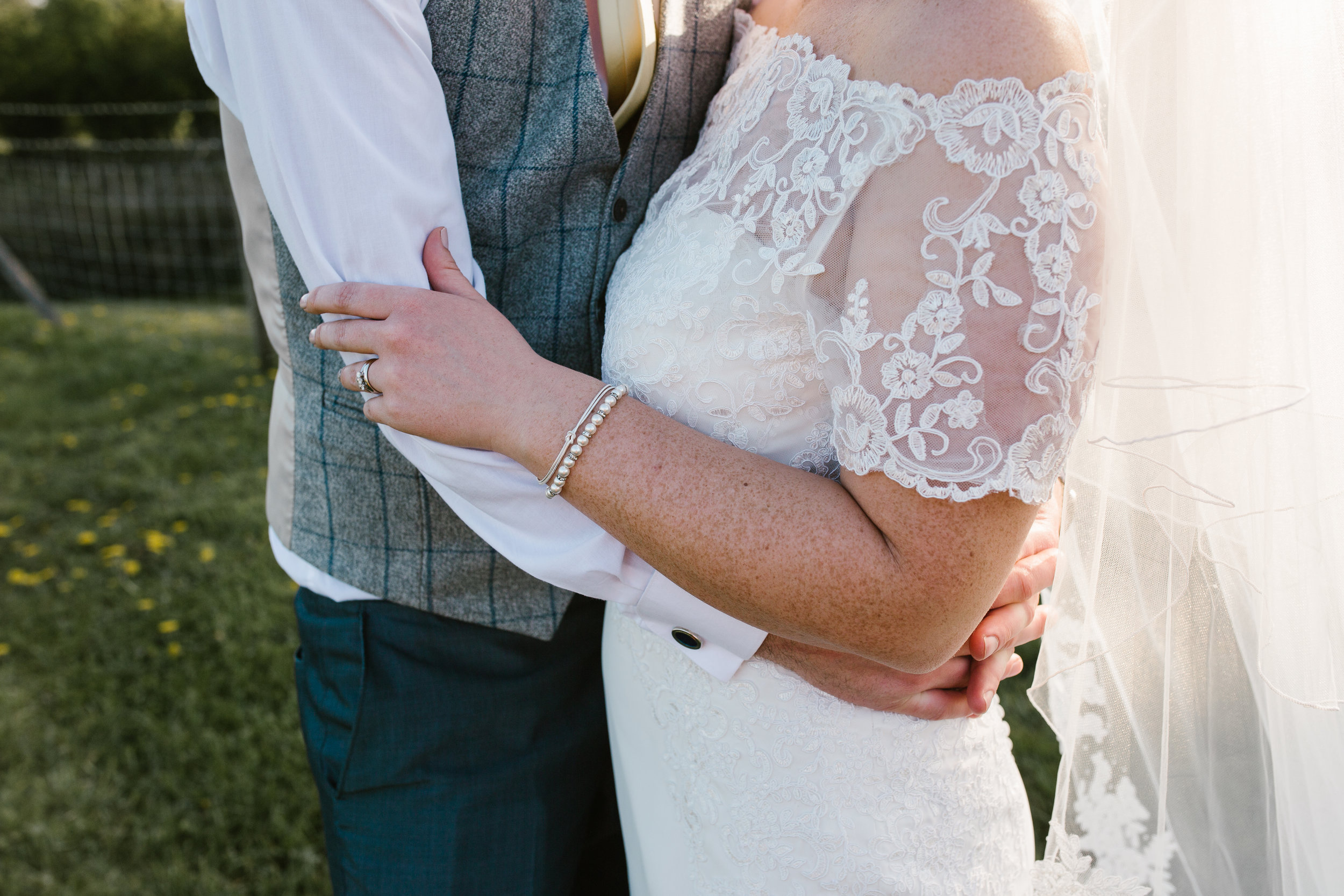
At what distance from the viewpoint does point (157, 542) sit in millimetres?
4457

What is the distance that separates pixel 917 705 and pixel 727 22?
106 centimetres

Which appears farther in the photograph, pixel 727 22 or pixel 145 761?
pixel 145 761

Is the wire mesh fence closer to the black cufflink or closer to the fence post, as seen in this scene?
the fence post

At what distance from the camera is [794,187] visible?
3.76ft

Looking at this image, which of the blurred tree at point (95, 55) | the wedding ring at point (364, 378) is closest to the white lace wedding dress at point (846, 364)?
the wedding ring at point (364, 378)

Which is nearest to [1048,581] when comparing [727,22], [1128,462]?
[1128,462]

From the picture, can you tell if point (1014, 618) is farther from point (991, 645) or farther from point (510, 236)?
point (510, 236)

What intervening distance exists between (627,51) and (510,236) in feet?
1.01

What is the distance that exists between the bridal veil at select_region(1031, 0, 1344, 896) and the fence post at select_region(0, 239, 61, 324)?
28.8 feet

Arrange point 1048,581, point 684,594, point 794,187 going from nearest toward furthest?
point 794,187, point 684,594, point 1048,581

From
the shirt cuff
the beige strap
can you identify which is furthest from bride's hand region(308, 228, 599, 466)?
the beige strap

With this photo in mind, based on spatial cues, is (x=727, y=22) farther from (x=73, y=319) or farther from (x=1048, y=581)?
(x=73, y=319)

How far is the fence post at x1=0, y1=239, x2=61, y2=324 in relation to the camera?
7.80m

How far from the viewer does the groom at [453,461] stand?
44.9 inches
